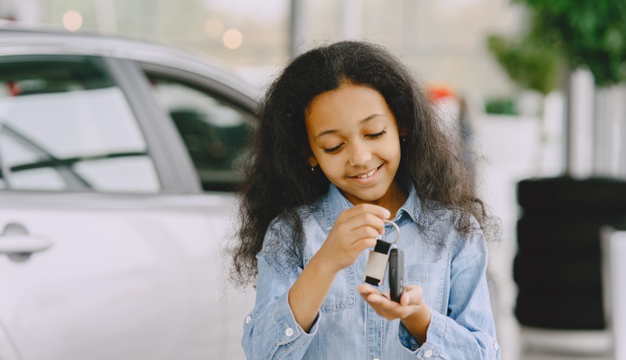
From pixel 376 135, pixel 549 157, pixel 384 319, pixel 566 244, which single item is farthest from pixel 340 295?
pixel 549 157

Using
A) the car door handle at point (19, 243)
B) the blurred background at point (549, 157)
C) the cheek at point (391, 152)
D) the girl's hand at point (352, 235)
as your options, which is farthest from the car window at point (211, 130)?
the girl's hand at point (352, 235)

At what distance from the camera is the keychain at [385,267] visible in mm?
1528

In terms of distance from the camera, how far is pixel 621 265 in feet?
9.67

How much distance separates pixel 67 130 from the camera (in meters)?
3.02

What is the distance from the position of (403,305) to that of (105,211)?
1504mm

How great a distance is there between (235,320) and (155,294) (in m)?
0.36

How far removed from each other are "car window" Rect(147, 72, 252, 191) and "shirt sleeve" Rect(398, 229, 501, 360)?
6.03 ft

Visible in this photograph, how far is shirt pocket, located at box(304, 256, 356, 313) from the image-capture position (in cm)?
173

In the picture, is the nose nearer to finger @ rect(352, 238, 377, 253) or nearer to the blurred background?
finger @ rect(352, 238, 377, 253)

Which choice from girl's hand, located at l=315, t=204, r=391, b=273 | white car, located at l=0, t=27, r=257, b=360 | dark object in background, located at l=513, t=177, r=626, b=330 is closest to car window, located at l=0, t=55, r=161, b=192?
white car, located at l=0, t=27, r=257, b=360

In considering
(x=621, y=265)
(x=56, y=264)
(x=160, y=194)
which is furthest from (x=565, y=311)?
(x=56, y=264)

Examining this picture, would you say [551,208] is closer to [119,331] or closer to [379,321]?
[119,331]

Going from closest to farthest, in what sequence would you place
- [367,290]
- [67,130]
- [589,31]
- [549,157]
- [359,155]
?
[367,290]
[359,155]
[67,130]
[589,31]
[549,157]

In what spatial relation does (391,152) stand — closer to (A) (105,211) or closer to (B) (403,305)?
(B) (403,305)
